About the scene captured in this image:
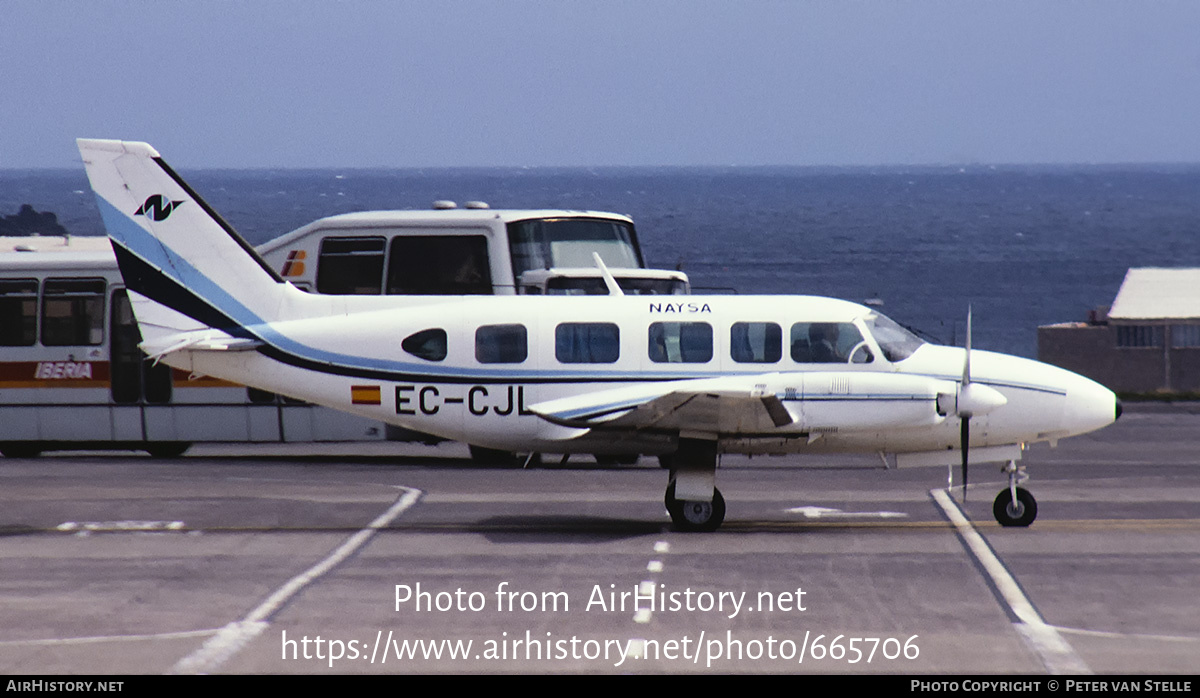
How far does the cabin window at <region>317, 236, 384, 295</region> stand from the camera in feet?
77.9

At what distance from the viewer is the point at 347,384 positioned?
56.2 ft

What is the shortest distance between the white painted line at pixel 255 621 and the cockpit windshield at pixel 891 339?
6149 mm

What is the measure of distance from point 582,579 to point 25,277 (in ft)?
46.5

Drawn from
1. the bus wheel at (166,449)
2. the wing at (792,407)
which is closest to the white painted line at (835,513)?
the wing at (792,407)

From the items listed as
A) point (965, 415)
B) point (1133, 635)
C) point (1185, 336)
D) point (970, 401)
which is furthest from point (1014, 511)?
point (1185, 336)

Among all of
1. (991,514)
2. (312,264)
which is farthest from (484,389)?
(312,264)

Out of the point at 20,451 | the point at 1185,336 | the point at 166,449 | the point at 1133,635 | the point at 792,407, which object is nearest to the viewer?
the point at 1133,635

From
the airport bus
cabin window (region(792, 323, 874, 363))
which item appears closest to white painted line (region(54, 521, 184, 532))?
the airport bus

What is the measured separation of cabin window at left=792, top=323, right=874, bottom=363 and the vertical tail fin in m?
6.23

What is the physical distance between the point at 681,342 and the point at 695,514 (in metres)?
1.95

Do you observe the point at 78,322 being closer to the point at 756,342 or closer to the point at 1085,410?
the point at 756,342

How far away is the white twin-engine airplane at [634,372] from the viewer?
16.1 metres

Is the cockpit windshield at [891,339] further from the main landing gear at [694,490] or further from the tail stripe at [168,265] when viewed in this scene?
the tail stripe at [168,265]

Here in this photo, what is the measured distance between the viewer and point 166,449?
25062 millimetres
